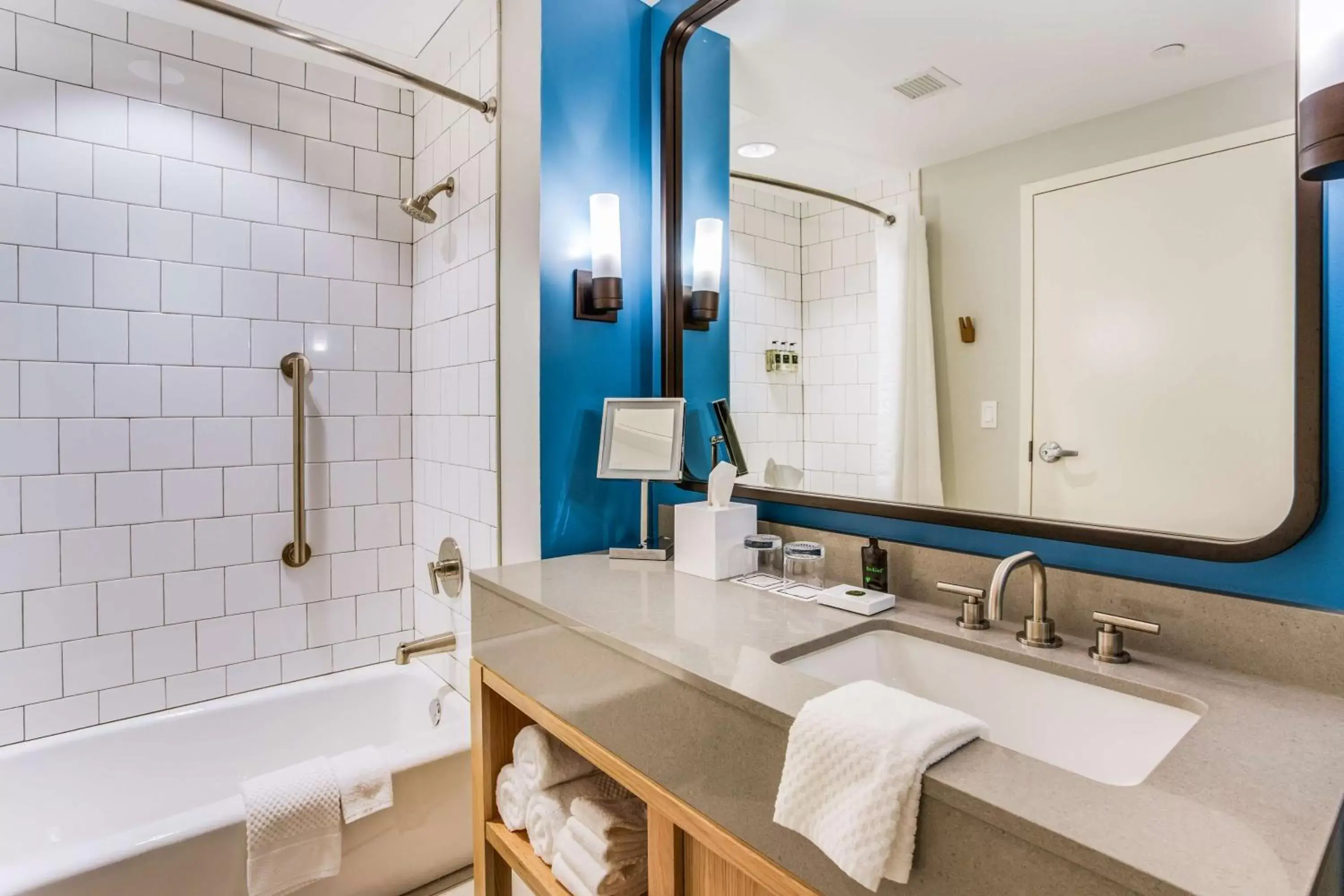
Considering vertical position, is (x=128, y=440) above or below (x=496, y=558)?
above

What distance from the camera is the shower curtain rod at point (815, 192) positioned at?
132 cm

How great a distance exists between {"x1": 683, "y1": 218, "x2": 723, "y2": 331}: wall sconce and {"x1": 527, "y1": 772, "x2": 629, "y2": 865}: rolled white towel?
3.48 ft

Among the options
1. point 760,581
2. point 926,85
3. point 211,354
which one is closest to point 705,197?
point 926,85

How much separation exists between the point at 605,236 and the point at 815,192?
500mm

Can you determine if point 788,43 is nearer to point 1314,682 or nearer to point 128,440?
point 1314,682

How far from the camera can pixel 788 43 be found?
58.6 inches

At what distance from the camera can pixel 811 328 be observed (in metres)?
1.49

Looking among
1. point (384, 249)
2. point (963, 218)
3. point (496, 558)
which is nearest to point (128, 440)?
point (384, 249)

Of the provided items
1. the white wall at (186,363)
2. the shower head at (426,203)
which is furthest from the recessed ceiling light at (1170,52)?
the white wall at (186,363)

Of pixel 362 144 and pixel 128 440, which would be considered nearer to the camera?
pixel 128 440

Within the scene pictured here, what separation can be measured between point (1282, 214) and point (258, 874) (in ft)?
7.12

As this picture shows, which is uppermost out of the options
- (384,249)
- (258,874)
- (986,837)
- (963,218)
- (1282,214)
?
(384,249)

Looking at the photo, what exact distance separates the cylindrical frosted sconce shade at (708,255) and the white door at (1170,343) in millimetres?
753

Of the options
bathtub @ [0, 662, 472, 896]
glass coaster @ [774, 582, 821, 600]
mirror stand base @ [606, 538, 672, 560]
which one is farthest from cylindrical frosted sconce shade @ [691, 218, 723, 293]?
bathtub @ [0, 662, 472, 896]
